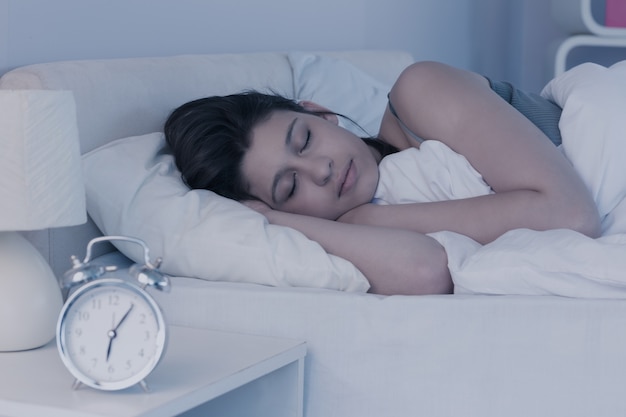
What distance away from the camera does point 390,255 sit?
4.43 feet

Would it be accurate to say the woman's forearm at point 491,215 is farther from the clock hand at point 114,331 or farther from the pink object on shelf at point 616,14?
the pink object on shelf at point 616,14

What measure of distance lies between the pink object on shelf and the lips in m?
2.04

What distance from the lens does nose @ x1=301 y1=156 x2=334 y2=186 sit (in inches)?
61.0

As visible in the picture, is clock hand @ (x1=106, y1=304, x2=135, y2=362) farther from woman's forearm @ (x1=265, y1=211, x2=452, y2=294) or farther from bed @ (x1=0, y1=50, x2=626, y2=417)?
woman's forearm @ (x1=265, y1=211, x2=452, y2=294)

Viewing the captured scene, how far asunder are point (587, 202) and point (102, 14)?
36.1 inches

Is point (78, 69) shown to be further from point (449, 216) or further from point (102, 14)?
point (449, 216)

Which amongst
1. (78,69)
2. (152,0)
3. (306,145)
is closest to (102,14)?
(152,0)

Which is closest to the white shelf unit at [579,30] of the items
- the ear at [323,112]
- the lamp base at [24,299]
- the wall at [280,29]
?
the wall at [280,29]

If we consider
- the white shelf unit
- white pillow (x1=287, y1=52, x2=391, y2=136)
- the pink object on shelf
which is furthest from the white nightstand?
the pink object on shelf

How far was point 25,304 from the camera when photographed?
114 cm

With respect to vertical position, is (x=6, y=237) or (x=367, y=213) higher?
(x=6, y=237)

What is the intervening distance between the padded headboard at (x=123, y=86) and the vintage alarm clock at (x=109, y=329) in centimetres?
42

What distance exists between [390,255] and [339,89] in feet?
2.82

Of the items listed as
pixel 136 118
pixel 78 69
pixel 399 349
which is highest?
pixel 78 69
